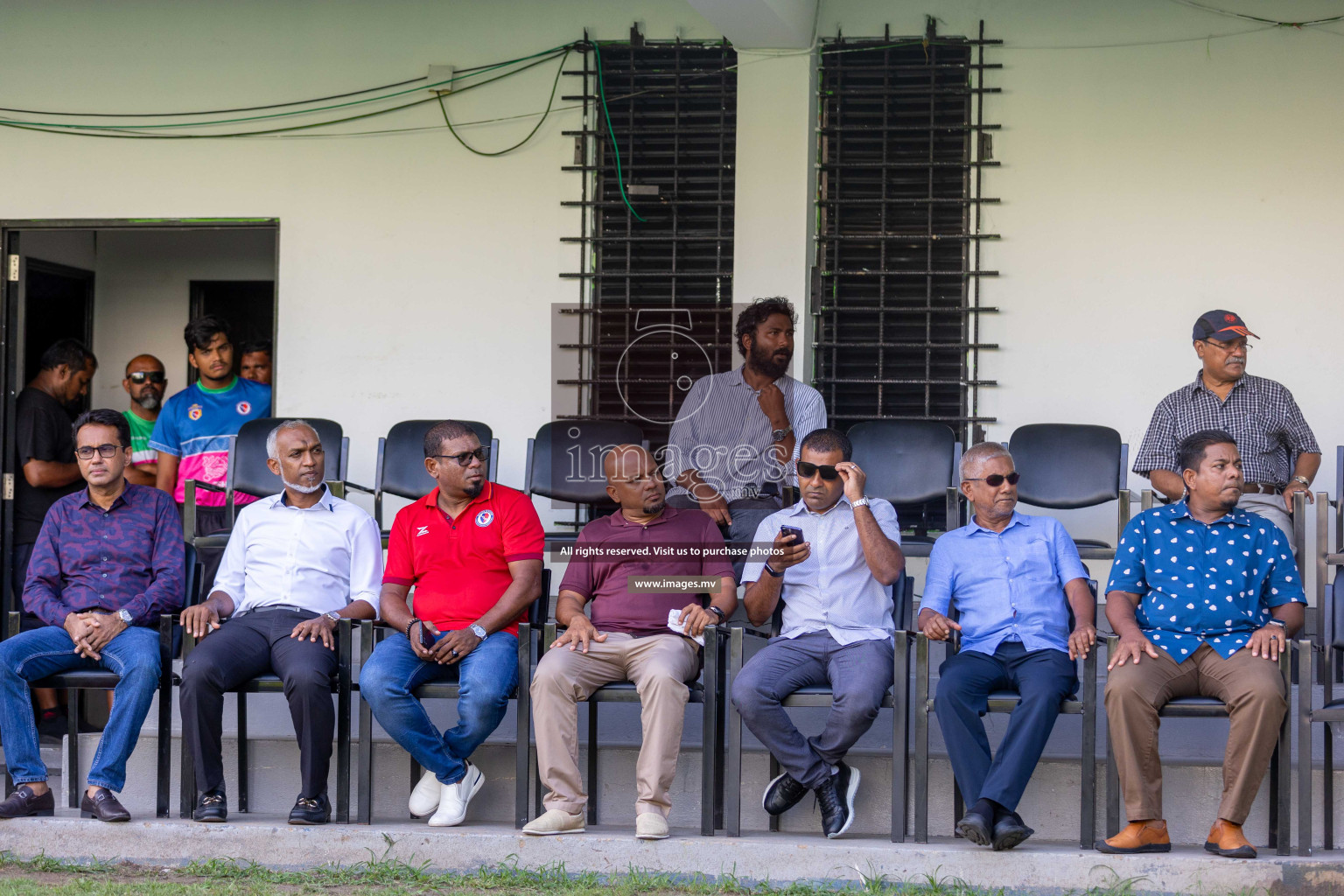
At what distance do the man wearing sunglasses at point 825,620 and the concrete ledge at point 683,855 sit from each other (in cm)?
19

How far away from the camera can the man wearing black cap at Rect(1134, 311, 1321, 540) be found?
187 inches

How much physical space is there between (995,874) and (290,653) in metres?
2.11

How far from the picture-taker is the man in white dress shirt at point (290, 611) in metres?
3.76

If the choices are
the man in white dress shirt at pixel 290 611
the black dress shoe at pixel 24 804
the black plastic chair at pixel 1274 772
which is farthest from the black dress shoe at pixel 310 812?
the black plastic chair at pixel 1274 772

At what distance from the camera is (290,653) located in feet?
12.5

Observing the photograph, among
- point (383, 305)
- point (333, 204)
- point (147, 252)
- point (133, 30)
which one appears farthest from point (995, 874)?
point (147, 252)

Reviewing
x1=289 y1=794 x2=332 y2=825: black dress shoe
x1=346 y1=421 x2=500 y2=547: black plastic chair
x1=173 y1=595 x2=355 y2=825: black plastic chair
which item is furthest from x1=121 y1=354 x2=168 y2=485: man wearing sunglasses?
x1=289 y1=794 x2=332 y2=825: black dress shoe

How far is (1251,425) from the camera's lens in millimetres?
4777

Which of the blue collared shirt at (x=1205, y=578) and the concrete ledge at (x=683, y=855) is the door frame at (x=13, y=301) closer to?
the concrete ledge at (x=683, y=855)

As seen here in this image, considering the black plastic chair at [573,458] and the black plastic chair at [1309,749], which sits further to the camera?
the black plastic chair at [573,458]

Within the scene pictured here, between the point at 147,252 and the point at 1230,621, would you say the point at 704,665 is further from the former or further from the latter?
the point at 147,252

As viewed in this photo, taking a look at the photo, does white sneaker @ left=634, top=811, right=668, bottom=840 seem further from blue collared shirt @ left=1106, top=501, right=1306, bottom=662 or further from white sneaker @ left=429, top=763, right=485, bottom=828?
blue collared shirt @ left=1106, top=501, right=1306, bottom=662

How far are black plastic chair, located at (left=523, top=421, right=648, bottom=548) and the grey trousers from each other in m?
1.76

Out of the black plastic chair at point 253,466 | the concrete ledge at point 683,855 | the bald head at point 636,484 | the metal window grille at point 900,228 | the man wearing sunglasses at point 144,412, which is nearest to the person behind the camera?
the concrete ledge at point 683,855
